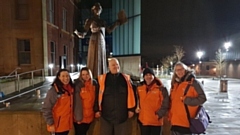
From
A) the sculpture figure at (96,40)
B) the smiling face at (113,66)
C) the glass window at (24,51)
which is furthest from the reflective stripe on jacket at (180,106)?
the glass window at (24,51)

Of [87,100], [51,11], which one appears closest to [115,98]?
[87,100]

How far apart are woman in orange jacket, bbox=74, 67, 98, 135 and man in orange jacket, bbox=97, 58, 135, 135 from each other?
186 mm

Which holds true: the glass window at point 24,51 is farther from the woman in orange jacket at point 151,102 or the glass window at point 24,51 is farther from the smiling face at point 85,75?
the woman in orange jacket at point 151,102

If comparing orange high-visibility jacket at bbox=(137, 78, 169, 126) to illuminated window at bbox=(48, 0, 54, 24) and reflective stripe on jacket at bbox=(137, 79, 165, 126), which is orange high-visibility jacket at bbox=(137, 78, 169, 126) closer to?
reflective stripe on jacket at bbox=(137, 79, 165, 126)


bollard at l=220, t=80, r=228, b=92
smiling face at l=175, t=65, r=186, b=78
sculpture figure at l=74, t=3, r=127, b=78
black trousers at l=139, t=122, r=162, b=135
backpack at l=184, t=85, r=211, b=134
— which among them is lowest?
bollard at l=220, t=80, r=228, b=92

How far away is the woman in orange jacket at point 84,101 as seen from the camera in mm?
3637

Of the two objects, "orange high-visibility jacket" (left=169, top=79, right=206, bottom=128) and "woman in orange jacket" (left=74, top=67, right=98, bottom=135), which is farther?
"woman in orange jacket" (left=74, top=67, right=98, bottom=135)

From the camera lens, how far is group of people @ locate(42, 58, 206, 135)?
3.46 m

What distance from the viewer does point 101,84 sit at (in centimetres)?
364

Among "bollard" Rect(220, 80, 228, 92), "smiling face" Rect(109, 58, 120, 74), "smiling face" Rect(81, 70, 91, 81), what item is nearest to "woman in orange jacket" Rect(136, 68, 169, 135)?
"smiling face" Rect(109, 58, 120, 74)

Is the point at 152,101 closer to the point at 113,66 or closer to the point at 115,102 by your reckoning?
the point at 115,102

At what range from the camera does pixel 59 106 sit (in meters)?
3.54

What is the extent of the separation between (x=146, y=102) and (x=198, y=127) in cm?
90

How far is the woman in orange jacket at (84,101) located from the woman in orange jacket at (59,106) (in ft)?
0.36
